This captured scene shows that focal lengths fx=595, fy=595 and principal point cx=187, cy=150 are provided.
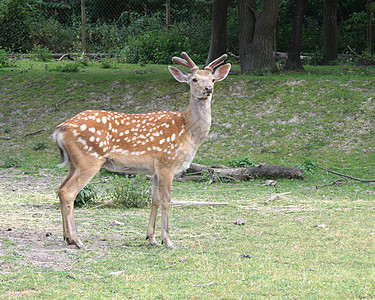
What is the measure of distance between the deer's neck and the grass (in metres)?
1.21

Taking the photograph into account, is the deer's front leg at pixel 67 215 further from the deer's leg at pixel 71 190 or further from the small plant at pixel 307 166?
the small plant at pixel 307 166

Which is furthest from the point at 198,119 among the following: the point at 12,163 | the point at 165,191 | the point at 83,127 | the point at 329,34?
the point at 329,34

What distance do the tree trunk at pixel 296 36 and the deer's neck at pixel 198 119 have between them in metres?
11.2

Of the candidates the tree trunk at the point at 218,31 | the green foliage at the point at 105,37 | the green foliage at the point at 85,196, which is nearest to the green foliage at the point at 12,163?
the green foliage at the point at 85,196

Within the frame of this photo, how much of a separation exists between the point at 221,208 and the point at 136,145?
2.52 meters

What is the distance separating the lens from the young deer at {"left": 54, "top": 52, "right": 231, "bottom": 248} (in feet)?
21.7

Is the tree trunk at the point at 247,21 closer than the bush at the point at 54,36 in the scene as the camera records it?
Yes

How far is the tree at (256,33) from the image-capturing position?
16.6 meters

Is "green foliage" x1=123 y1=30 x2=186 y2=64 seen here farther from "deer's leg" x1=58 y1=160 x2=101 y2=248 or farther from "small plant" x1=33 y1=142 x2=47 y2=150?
"deer's leg" x1=58 y1=160 x2=101 y2=248

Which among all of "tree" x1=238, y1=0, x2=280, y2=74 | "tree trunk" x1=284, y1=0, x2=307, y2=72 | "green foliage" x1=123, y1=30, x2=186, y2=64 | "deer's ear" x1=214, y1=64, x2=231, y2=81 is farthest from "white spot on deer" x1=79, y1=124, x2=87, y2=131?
"green foliage" x1=123, y1=30, x2=186, y2=64

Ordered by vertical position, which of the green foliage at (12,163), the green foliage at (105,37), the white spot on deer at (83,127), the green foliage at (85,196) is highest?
the white spot on deer at (83,127)

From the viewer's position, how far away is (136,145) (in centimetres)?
686

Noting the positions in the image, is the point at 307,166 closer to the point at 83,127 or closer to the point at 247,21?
the point at 83,127

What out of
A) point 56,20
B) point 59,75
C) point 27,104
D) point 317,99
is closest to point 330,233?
point 317,99
